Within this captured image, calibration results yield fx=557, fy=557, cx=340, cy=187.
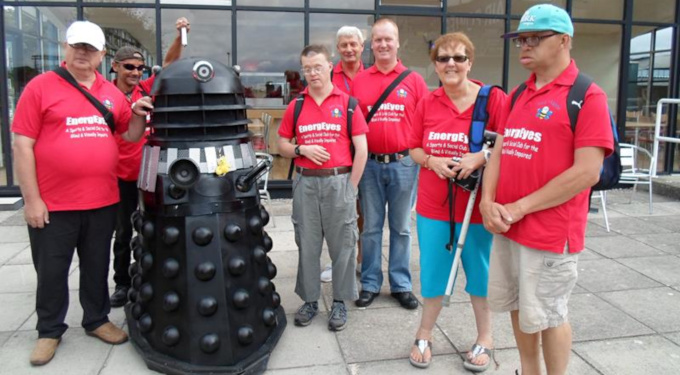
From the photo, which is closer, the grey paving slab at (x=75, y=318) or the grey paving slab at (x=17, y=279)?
the grey paving slab at (x=75, y=318)

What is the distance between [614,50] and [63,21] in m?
8.78

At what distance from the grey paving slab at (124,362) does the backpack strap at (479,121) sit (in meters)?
2.29

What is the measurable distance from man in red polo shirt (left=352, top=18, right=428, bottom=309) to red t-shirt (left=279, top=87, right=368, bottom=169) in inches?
16.8

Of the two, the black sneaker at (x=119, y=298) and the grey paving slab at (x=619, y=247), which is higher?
the grey paving slab at (x=619, y=247)

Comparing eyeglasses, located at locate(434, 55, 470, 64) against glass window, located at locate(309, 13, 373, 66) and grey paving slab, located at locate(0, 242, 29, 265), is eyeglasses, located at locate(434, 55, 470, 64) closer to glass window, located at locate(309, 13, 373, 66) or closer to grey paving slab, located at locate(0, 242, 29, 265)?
grey paving slab, located at locate(0, 242, 29, 265)

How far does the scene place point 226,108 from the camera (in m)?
3.20

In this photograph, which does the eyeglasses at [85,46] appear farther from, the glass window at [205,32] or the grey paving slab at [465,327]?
the glass window at [205,32]

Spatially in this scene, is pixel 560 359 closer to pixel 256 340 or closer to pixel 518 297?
pixel 518 297

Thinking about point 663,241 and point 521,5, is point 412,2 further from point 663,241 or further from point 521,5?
point 663,241

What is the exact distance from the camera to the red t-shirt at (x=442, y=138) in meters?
3.21

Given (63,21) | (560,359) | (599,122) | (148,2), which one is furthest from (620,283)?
(63,21)

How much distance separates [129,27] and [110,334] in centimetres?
582

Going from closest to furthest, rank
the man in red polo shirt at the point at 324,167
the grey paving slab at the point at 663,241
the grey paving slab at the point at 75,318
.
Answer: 1. the man in red polo shirt at the point at 324,167
2. the grey paving slab at the point at 75,318
3. the grey paving slab at the point at 663,241

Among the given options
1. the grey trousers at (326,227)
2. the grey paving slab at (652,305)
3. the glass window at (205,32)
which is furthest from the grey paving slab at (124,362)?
the glass window at (205,32)
